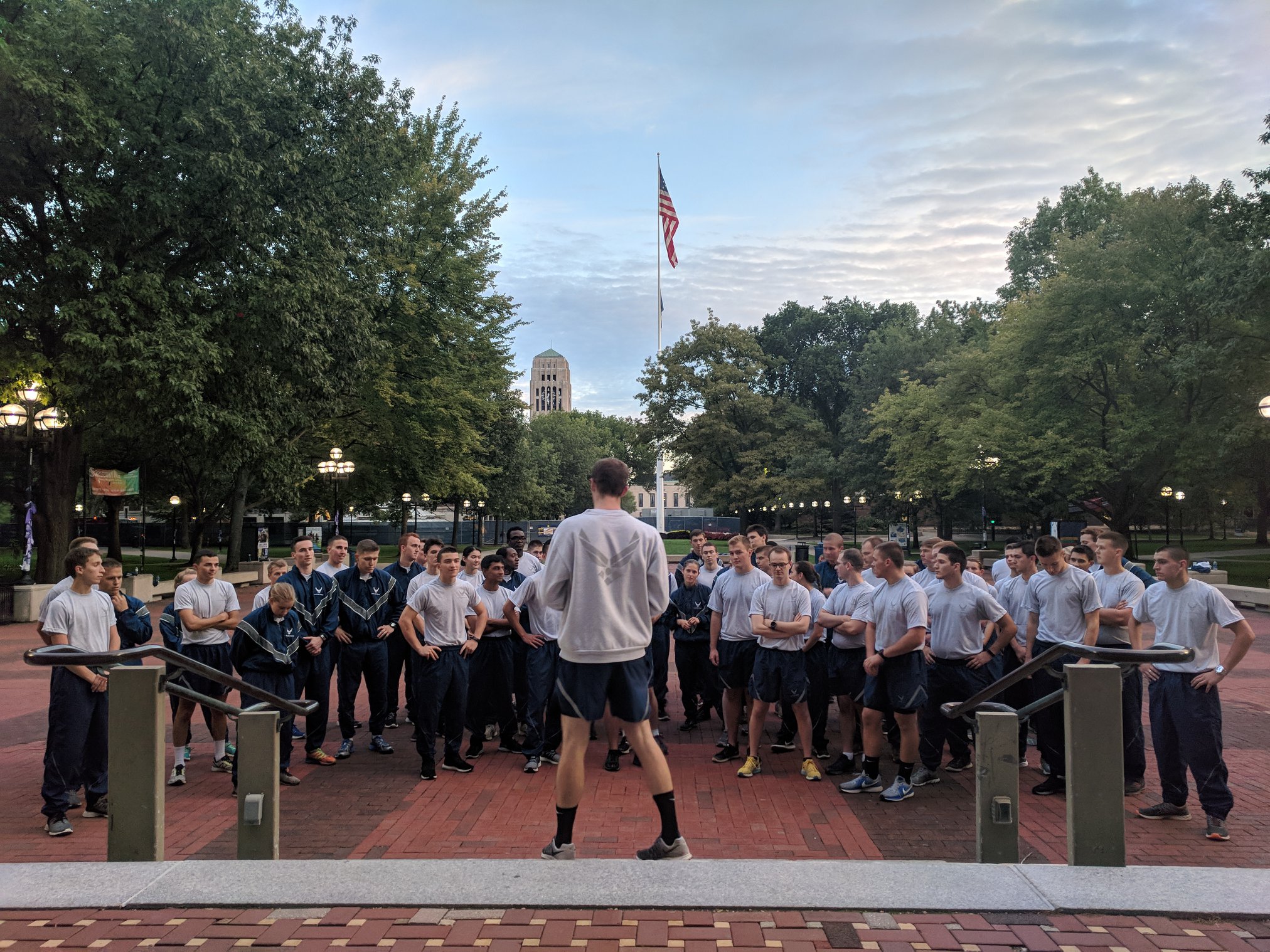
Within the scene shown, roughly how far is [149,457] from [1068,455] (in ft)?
110

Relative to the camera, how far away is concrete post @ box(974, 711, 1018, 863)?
14.3ft

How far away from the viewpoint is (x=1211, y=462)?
27.6m

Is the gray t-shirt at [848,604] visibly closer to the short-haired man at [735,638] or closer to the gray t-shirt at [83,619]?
the short-haired man at [735,638]

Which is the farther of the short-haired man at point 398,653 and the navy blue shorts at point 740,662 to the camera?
the short-haired man at point 398,653

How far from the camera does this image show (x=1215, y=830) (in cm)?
537

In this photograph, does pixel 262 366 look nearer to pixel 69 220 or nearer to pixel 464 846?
pixel 69 220

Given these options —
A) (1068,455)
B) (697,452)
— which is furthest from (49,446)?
(697,452)

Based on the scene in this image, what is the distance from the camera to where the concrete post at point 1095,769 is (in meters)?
4.15

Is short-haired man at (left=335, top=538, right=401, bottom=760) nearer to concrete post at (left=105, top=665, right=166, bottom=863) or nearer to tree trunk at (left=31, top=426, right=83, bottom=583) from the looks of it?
concrete post at (left=105, top=665, right=166, bottom=863)

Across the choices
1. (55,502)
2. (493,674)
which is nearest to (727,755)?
(493,674)

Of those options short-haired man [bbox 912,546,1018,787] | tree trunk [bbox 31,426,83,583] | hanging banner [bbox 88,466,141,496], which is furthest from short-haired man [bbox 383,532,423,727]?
hanging banner [bbox 88,466,141,496]

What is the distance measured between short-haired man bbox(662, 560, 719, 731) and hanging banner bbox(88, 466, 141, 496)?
76.4 ft

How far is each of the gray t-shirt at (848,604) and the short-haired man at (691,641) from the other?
149 centimetres

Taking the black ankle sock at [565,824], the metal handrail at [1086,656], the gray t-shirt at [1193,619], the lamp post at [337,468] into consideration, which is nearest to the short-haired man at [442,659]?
the black ankle sock at [565,824]
